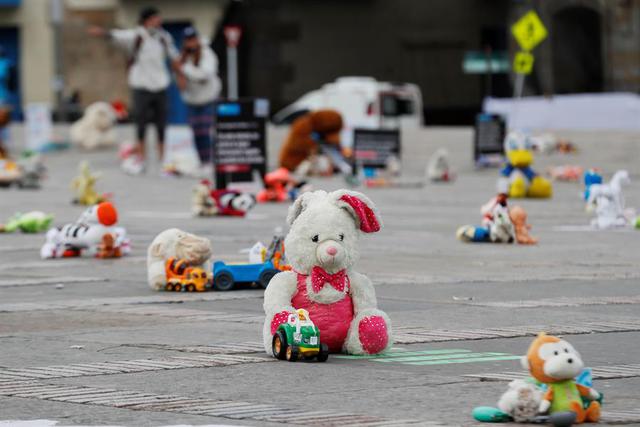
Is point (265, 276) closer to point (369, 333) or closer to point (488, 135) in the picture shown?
point (369, 333)

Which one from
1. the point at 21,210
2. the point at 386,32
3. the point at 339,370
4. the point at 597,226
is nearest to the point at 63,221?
the point at 21,210

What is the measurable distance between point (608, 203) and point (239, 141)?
5.76 meters

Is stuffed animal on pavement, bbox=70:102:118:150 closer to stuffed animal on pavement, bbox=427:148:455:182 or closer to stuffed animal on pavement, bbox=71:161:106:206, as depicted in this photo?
stuffed animal on pavement, bbox=427:148:455:182

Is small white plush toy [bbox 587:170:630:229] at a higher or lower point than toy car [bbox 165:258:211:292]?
higher

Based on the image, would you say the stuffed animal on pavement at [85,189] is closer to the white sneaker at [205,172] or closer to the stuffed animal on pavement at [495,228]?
the white sneaker at [205,172]

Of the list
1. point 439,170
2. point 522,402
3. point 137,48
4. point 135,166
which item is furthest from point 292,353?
point 135,166

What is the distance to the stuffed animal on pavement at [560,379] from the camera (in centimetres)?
652

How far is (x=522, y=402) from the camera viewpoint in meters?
6.56

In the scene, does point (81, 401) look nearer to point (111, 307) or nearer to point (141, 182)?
point (111, 307)

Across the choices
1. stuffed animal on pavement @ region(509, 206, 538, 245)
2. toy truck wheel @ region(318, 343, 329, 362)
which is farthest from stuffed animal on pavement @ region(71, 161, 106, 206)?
toy truck wheel @ region(318, 343, 329, 362)

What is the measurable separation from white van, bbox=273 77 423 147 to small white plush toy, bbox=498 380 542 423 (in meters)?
31.5

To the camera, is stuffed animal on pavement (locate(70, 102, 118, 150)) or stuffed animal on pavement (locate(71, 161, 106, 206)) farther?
stuffed animal on pavement (locate(70, 102, 118, 150))

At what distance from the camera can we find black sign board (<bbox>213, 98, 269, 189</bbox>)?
20.0 m

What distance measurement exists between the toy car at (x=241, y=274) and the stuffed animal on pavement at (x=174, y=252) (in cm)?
16
